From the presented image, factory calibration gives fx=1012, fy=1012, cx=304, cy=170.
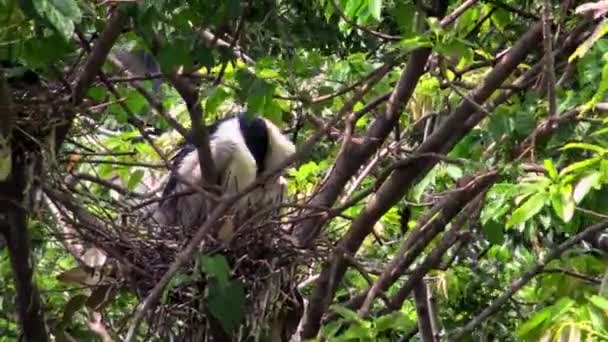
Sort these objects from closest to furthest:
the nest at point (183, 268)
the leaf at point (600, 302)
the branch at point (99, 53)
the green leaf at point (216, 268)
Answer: the leaf at point (600, 302)
the branch at point (99, 53)
the green leaf at point (216, 268)
the nest at point (183, 268)

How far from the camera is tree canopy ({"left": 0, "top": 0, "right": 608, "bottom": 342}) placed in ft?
6.73

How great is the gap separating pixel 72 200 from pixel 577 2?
140 centimetres

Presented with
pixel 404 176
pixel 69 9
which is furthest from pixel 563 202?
pixel 69 9

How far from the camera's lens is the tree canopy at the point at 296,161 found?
2.05 metres

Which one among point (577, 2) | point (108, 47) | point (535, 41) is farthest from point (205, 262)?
point (577, 2)

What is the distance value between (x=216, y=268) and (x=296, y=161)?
1.01 feet

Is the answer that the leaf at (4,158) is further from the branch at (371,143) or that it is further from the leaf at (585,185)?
the leaf at (585,185)

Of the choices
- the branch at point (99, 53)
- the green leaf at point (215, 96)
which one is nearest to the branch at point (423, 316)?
the green leaf at point (215, 96)

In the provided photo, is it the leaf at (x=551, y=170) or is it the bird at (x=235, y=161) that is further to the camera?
the bird at (x=235, y=161)

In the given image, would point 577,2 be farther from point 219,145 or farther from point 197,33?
point 219,145

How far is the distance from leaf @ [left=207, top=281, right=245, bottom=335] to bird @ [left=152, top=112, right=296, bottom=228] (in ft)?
2.72

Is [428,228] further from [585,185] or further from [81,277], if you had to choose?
[81,277]

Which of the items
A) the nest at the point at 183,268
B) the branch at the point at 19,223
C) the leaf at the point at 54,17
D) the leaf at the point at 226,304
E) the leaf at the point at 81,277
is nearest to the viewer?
the leaf at the point at 54,17

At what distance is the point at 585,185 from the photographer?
203 cm
